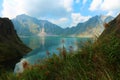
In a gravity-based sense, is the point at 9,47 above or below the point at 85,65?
below

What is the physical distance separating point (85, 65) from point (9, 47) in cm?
8684

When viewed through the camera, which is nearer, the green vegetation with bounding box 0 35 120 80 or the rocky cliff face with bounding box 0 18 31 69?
the green vegetation with bounding box 0 35 120 80

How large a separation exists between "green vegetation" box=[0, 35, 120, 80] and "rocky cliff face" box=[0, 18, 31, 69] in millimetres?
61220

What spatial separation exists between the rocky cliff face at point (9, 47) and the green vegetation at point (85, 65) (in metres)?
61.2

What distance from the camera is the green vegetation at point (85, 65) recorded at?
7066 millimetres

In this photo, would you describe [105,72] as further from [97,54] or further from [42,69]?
[42,69]

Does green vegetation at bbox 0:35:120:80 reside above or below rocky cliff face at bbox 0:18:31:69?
above

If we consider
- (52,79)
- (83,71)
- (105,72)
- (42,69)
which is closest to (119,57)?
(105,72)

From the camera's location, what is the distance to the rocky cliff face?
7719cm

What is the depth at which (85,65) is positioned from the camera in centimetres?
779

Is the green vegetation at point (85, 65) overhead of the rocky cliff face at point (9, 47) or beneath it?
overhead

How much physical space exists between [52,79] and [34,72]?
39.1 inches

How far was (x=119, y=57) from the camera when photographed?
7.06 meters

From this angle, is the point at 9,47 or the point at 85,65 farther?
the point at 9,47
